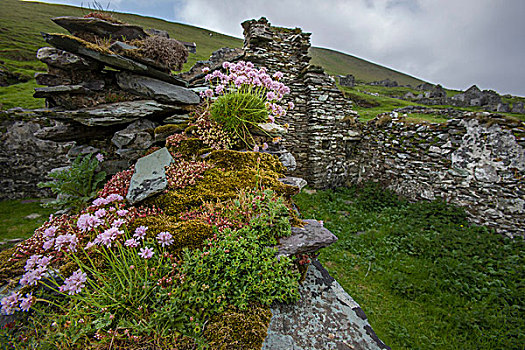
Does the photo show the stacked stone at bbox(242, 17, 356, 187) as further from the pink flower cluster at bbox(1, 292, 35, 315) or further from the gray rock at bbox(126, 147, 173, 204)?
the pink flower cluster at bbox(1, 292, 35, 315)

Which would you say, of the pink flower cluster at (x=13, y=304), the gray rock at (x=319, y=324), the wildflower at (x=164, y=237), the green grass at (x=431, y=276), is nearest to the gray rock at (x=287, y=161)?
the gray rock at (x=319, y=324)

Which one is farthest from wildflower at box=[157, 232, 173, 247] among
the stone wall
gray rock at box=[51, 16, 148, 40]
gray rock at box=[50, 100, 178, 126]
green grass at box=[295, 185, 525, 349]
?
the stone wall

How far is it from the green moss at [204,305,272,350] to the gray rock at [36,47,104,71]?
5732mm

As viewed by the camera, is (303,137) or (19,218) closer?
(19,218)

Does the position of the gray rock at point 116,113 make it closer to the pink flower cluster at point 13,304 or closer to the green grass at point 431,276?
the pink flower cluster at point 13,304

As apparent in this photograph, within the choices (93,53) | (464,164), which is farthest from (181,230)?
(464,164)

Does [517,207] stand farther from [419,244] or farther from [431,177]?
[419,244]

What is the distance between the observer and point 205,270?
180 centimetres

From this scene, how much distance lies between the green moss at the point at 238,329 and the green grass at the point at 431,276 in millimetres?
3782

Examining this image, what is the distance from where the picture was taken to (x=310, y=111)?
1062cm

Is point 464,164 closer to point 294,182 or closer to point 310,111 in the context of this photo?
point 310,111

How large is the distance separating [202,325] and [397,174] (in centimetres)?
1020

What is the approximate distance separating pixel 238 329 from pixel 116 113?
462cm

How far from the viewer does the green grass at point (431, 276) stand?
3.96 m
